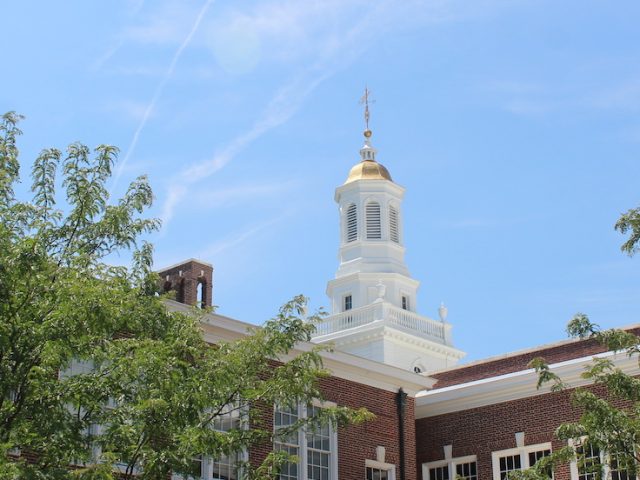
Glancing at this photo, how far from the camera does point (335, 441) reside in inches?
1177

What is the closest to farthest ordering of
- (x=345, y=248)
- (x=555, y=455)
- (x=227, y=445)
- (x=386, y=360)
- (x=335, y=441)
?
1. (x=227, y=445)
2. (x=555, y=455)
3. (x=335, y=441)
4. (x=386, y=360)
5. (x=345, y=248)

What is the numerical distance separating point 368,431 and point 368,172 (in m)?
35.2

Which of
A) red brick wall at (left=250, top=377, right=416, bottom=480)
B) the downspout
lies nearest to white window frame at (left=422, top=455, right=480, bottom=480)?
red brick wall at (left=250, top=377, right=416, bottom=480)

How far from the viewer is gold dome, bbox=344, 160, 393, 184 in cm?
6481

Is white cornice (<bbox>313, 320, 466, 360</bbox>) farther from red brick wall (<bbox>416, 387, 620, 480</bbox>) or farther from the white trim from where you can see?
the white trim

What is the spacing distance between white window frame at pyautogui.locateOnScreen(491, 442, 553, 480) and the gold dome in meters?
34.3

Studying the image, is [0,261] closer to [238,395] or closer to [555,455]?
[238,395]

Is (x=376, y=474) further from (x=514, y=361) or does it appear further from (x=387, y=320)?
(x=387, y=320)

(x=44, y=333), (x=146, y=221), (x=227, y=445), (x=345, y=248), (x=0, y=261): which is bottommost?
(x=227, y=445)

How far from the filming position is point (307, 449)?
29.2m

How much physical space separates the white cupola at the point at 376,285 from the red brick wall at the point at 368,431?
2918 centimetres

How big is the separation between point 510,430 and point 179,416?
56.3ft

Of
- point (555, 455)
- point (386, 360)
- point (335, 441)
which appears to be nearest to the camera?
point (555, 455)

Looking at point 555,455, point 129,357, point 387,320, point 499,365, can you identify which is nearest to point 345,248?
point 387,320
